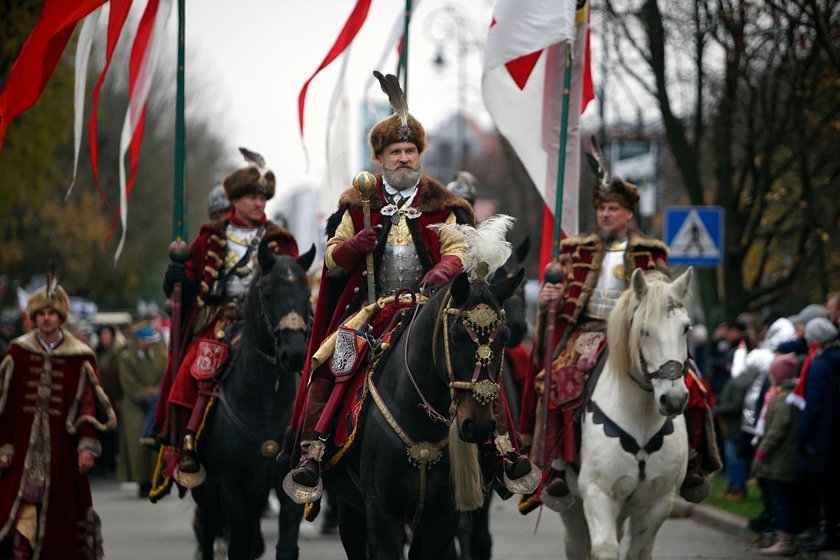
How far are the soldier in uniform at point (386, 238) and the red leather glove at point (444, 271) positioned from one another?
0.15 meters

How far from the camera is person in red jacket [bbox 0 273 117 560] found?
1131 cm

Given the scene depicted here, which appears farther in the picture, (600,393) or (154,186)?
(154,186)

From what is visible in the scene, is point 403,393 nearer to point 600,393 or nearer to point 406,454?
point 406,454

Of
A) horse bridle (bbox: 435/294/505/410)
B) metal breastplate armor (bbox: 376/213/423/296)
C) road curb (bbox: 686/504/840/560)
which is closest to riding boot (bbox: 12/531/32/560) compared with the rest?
metal breastplate armor (bbox: 376/213/423/296)

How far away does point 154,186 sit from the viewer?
5850 cm

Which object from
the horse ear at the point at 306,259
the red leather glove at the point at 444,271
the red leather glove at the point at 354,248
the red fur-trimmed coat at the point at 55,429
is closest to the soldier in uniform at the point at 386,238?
the red leather glove at the point at 354,248

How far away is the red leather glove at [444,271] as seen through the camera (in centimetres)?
779

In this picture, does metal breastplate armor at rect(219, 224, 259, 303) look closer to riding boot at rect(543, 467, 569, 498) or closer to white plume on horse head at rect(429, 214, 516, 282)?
riding boot at rect(543, 467, 569, 498)

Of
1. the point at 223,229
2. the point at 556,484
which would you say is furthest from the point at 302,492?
the point at 223,229

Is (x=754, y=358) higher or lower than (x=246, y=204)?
lower

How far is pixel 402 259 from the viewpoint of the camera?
8406 millimetres

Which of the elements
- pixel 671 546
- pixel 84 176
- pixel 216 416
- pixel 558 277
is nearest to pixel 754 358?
pixel 671 546

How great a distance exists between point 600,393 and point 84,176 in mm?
43337

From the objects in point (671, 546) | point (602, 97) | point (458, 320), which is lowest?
point (671, 546)
